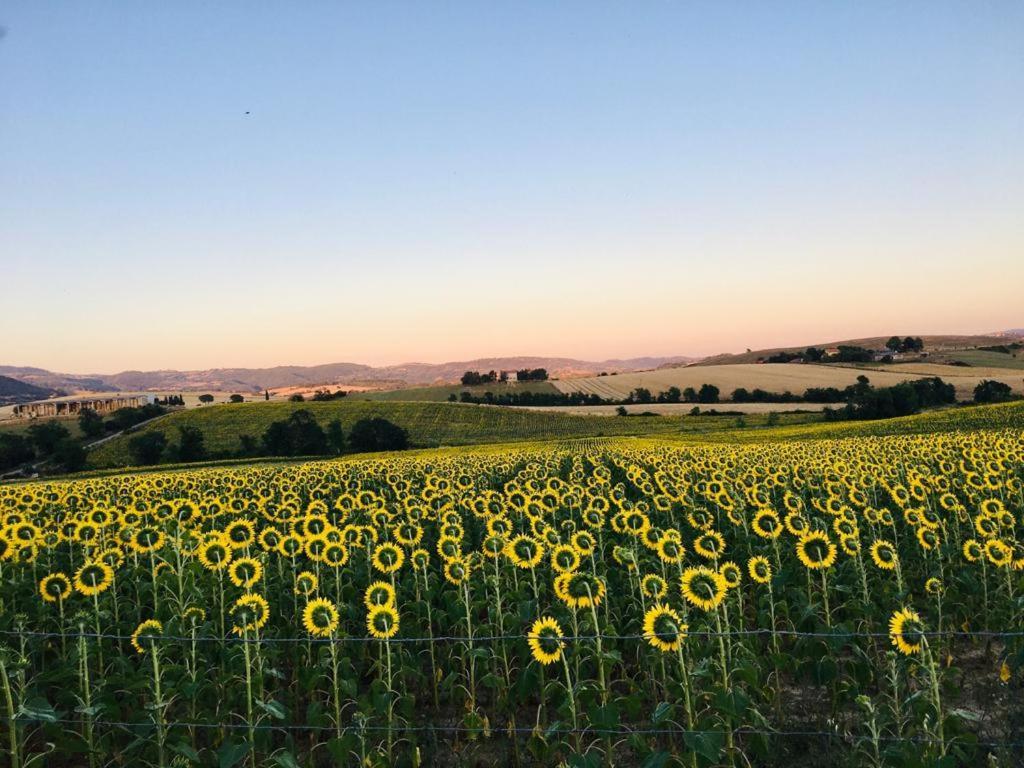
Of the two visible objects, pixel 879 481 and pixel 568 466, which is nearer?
pixel 879 481

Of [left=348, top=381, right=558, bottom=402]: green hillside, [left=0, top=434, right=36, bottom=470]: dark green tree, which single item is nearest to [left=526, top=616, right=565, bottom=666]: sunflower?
[left=0, top=434, right=36, bottom=470]: dark green tree

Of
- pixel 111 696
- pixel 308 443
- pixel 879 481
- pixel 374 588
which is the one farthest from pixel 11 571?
pixel 308 443

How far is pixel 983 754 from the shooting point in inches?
243

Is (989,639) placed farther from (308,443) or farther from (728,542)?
(308,443)

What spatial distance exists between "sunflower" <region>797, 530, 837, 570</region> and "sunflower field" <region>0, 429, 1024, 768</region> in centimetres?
3

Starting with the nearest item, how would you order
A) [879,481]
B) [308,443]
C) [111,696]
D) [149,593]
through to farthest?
[111,696]
[149,593]
[879,481]
[308,443]

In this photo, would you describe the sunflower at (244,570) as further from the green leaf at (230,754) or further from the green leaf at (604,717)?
the green leaf at (604,717)

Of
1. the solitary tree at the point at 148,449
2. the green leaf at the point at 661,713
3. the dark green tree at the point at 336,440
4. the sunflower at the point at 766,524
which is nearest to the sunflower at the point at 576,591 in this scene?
the green leaf at the point at 661,713

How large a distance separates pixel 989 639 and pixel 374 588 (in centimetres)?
775

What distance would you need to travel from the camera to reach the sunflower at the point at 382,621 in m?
6.81

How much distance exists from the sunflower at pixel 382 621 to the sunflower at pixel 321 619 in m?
0.38

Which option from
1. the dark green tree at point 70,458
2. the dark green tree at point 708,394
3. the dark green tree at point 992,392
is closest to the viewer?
the dark green tree at point 70,458

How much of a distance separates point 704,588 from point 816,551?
8.16ft

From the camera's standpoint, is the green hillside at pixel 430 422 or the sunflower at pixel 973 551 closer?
the sunflower at pixel 973 551
